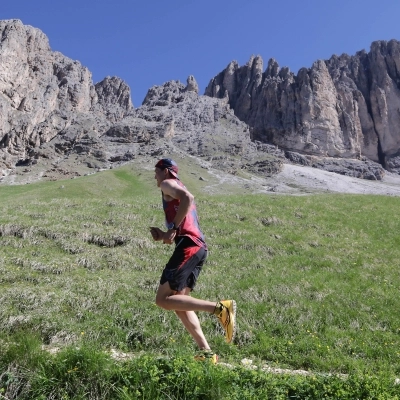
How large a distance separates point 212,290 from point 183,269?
223 inches

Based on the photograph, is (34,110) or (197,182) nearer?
(197,182)

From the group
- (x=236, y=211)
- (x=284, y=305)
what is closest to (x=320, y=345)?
(x=284, y=305)

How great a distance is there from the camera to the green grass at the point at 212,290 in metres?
6.94

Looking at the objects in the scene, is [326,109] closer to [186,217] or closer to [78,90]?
[78,90]

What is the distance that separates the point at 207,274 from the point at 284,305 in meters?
3.22

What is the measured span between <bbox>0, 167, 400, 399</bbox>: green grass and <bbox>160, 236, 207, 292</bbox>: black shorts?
1108 mm

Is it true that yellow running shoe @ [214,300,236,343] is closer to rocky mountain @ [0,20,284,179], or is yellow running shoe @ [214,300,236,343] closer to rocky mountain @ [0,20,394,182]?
rocky mountain @ [0,20,394,182]

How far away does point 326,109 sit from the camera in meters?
197

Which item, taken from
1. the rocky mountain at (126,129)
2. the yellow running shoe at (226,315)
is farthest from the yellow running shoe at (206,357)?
the rocky mountain at (126,129)

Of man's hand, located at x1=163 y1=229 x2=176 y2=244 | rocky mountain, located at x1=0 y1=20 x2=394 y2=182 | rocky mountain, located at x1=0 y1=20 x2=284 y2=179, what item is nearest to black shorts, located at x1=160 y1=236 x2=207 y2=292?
man's hand, located at x1=163 y1=229 x2=176 y2=244

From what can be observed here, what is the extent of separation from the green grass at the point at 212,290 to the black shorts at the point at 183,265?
1.11m

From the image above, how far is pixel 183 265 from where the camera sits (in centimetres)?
588

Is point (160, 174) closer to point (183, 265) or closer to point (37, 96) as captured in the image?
→ point (183, 265)

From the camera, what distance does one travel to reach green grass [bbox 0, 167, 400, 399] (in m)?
6.94
